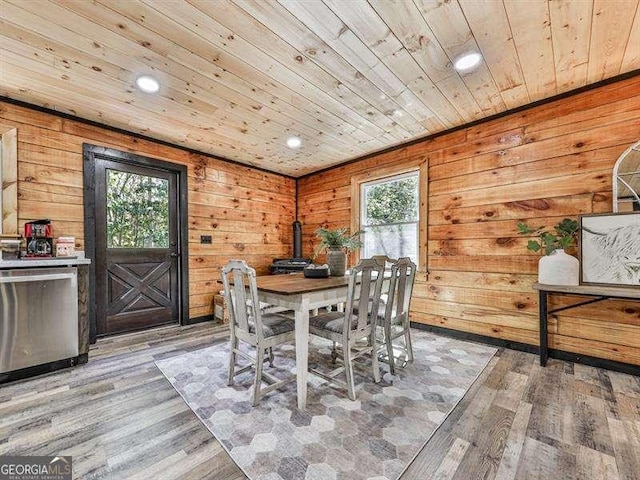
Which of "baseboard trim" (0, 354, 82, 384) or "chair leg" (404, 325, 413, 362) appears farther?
"chair leg" (404, 325, 413, 362)

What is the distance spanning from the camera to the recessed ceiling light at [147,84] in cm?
223

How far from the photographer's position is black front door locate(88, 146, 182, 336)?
10.3ft

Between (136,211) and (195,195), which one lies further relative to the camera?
(195,195)

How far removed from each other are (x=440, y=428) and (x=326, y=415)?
2.22ft

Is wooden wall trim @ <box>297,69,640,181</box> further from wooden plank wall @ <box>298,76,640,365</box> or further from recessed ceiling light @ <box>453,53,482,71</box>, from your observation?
recessed ceiling light @ <box>453,53,482,71</box>

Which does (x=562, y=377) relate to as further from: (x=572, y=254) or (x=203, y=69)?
(x=203, y=69)

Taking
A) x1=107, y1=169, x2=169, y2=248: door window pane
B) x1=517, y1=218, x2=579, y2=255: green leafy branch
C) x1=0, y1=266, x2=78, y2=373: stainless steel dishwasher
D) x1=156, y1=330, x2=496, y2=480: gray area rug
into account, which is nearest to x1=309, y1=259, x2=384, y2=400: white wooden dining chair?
x1=156, y1=330, x2=496, y2=480: gray area rug

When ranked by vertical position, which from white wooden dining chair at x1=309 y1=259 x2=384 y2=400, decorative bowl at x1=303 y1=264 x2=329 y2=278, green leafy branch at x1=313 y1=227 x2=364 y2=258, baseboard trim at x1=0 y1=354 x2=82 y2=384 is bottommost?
baseboard trim at x1=0 y1=354 x2=82 y2=384

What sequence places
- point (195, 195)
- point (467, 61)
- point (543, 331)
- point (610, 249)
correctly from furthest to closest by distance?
1. point (195, 195)
2. point (543, 331)
3. point (610, 249)
4. point (467, 61)

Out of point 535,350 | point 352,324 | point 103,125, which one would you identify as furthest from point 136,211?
point 535,350

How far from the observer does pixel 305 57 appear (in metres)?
2.00

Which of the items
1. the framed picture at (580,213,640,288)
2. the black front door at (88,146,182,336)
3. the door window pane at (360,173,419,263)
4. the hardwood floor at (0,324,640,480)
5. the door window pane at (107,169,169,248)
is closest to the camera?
the hardwood floor at (0,324,640,480)

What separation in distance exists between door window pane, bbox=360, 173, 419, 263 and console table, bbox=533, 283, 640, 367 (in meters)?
1.38

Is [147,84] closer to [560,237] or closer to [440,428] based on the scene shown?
[440,428]
